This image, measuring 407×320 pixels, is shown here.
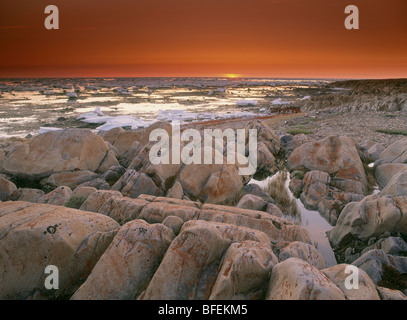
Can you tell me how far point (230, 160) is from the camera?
1605 cm

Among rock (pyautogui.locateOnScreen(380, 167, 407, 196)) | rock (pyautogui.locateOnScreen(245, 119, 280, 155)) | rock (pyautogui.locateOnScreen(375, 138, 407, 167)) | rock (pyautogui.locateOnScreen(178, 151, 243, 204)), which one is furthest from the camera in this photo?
rock (pyautogui.locateOnScreen(245, 119, 280, 155))

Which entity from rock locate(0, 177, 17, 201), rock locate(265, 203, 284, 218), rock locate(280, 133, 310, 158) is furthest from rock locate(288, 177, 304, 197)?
rock locate(0, 177, 17, 201)

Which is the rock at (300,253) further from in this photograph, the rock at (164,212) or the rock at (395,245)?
the rock at (395,245)

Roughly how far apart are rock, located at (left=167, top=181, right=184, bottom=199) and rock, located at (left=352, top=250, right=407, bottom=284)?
7.35 meters

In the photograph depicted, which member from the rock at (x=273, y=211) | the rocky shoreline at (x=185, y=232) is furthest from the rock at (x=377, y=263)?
the rock at (x=273, y=211)

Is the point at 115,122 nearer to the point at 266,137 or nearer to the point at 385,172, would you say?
the point at 266,137

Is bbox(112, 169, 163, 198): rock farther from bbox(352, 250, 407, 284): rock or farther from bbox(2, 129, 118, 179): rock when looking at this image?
bbox(352, 250, 407, 284): rock

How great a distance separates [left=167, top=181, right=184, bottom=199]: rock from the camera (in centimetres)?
1257

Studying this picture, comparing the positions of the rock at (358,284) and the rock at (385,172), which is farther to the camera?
A: the rock at (385,172)

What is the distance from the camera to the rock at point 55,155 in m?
15.7

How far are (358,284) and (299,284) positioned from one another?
1.58 metres

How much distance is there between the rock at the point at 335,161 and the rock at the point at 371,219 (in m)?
4.39
